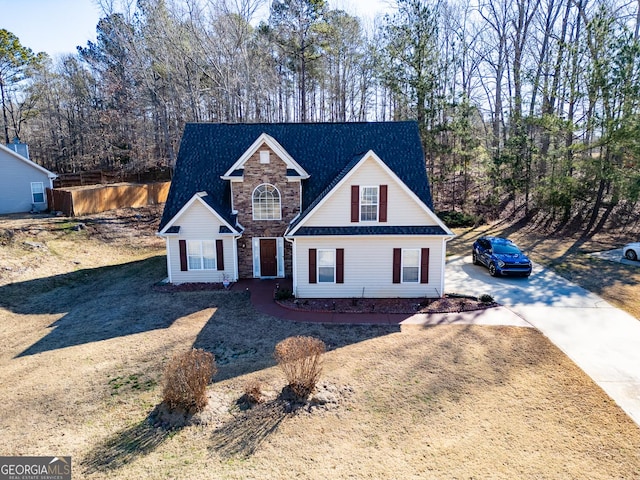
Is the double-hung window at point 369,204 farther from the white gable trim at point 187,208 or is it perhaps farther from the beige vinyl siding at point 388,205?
the white gable trim at point 187,208

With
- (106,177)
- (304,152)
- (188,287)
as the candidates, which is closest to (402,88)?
(304,152)

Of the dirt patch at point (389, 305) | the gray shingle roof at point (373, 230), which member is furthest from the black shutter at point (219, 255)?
the gray shingle roof at point (373, 230)

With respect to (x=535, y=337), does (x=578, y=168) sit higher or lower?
higher

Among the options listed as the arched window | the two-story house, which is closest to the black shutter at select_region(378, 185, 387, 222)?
the two-story house

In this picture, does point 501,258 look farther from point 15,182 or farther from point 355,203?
point 15,182

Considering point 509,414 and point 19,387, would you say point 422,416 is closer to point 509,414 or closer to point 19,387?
point 509,414

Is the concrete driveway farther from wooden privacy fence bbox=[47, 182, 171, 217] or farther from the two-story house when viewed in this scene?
wooden privacy fence bbox=[47, 182, 171, 217]

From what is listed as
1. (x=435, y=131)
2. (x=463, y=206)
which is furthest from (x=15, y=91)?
(x=463, y=206)
